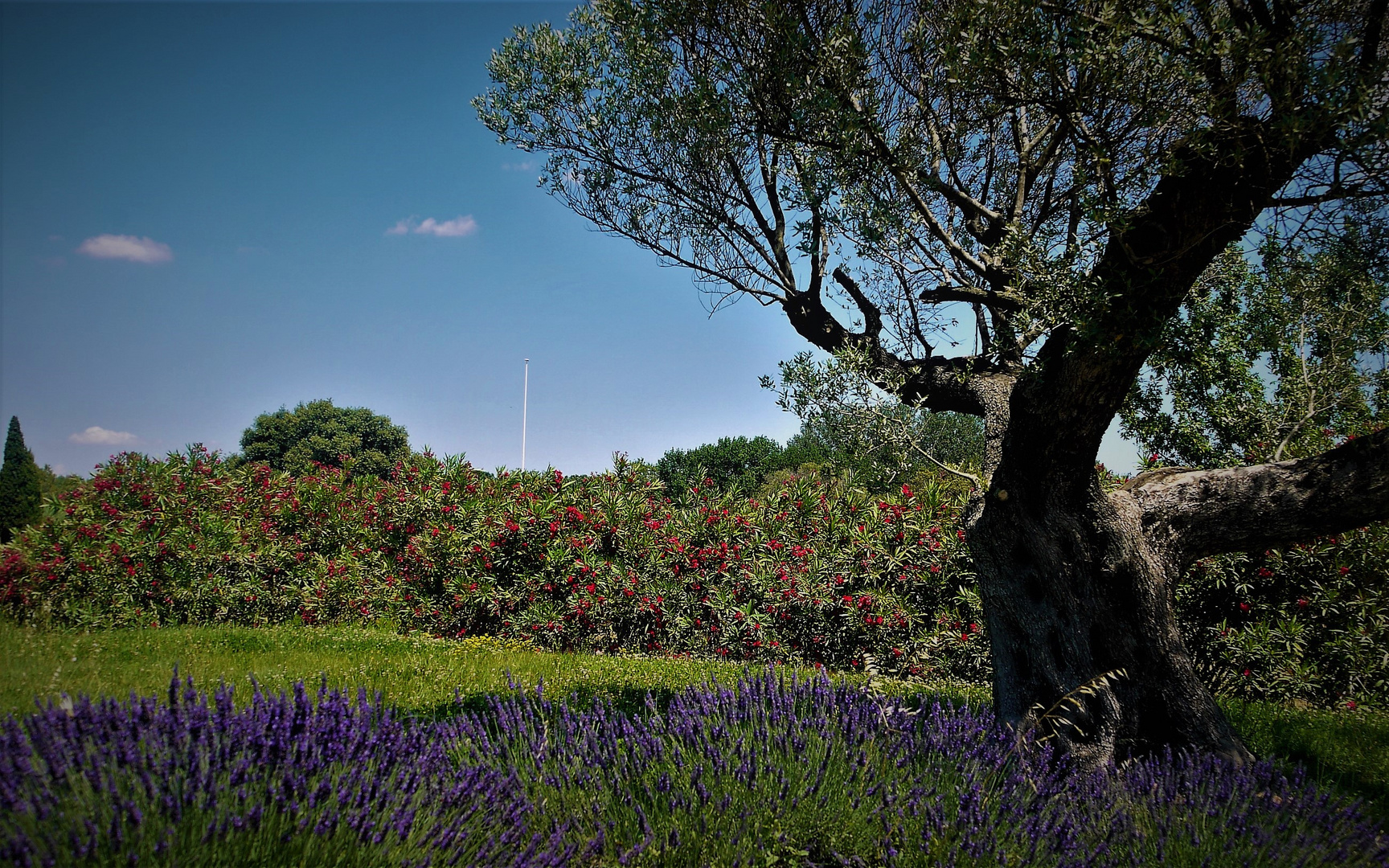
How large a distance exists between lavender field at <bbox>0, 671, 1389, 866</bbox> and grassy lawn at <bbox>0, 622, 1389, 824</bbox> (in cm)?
99

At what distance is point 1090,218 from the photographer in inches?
150

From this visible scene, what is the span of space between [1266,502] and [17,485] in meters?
33.2

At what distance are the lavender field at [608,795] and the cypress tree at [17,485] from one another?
2843cm

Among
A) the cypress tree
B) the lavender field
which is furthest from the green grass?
the cypress tree

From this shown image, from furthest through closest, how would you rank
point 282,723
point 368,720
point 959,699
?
point 959,699 < point 368,720 < point 282,723

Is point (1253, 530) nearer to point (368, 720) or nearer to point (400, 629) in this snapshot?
point (368, 720)

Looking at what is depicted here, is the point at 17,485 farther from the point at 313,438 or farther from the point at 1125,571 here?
the point at 1125,571

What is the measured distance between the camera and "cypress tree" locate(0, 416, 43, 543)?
75.4 feet

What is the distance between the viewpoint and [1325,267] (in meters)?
5.12

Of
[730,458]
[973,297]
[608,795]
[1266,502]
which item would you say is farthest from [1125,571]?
[730,458]

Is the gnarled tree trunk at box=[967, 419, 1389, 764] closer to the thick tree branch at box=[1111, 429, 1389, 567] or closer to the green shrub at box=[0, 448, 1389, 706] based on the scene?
the thick tree branch at box=[1111, 429, 1389, 567]

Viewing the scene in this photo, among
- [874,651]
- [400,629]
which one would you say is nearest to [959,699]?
[874,651]

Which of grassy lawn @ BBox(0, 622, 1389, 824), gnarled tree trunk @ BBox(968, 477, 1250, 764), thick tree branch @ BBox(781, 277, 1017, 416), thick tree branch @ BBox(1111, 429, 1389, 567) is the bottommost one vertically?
grassy lawn @ BBox(0, 622, 1389, 824)

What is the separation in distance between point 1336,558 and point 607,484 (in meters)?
7.82
